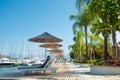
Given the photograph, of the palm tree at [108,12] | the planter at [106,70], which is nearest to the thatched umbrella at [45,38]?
the planter at [106,70]

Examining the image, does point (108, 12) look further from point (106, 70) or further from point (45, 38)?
point (45, 38)

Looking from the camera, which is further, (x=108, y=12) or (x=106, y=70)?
(x=108, y=12)

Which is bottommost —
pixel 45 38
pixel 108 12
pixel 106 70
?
pixel 106 70

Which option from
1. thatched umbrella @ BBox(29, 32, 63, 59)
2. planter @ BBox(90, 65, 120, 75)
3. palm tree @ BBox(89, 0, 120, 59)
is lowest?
planter @ BBox(90, 65, 120, 75)

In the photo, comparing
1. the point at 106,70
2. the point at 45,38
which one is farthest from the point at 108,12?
the point at 45,38

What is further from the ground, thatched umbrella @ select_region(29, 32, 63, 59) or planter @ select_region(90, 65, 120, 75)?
thatched umbrella @ select_region(29, 32, 63, 59)

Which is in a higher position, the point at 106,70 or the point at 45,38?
the point at 45,38

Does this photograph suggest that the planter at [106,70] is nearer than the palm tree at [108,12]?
Yes

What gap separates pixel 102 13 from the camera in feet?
71.6

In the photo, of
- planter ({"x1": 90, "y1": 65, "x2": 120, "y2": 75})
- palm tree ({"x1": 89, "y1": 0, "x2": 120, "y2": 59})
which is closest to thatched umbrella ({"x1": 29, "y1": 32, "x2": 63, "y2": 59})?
planter ({"x1": 90, "y1": 65, "x2": 120, "y2": 75})

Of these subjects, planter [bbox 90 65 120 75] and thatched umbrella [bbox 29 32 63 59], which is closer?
planter [bbox 90 65 120 75]

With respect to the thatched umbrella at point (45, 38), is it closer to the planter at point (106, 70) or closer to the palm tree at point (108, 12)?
the planter at point (106, 70)

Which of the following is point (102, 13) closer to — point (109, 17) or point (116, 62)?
point (109, 17)

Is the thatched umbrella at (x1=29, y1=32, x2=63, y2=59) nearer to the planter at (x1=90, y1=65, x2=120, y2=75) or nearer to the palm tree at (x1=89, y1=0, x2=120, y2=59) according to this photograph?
the planter at (x1=90, y1=65, x2=120, y2=75)
